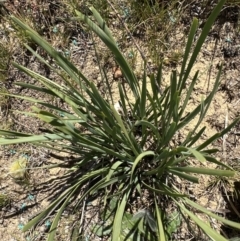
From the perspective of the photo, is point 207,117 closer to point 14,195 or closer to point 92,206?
point 92,206

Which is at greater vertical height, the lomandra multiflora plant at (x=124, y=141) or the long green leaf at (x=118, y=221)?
the lomandra multiflora plant at (x=124, y=141)

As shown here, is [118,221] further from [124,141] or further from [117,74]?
[117,74]

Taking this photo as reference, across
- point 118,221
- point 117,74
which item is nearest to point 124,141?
point 118,221

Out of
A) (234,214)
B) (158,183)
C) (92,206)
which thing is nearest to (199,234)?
(234,214)

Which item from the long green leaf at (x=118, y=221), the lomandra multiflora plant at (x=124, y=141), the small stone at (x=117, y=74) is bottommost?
the long green leaf at (x=118, y=221)

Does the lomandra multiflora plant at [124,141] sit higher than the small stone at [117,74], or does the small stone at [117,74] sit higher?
the small stone at [117,74]

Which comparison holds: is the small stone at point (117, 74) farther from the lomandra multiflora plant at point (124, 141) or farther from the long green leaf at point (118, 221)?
the long green leaf at point (118, 221)

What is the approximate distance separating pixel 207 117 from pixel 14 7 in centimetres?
Result: 95

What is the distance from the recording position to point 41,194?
5.15 feet

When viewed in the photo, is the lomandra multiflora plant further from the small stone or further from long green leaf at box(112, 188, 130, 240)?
the small stone

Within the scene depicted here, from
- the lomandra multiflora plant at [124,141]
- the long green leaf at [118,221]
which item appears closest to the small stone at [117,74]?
the lomandra multiflora plant at [124,141]

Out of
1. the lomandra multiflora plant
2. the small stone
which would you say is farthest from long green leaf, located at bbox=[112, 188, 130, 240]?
the small stone

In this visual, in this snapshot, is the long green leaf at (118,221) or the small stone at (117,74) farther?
the small stone at (117,74)

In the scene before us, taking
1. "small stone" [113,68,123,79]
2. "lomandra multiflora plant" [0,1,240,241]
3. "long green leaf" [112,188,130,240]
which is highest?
"small stone" [113,68,123,79]
